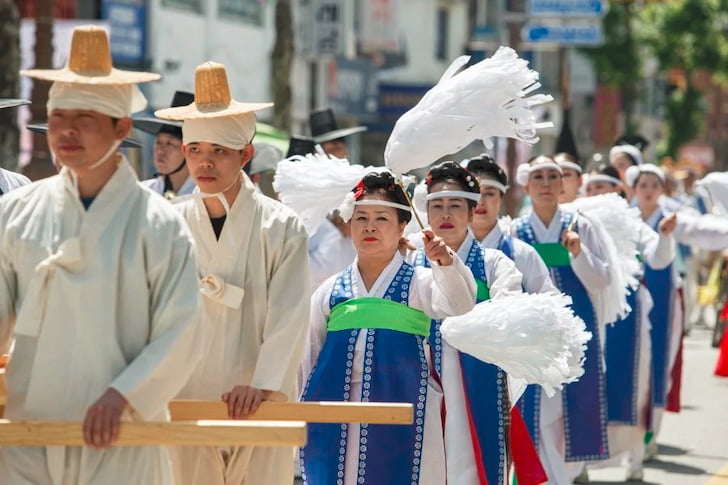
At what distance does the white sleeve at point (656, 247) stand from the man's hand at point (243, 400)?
624cm

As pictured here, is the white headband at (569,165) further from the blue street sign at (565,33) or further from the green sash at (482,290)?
the blue street sign at (565,33)

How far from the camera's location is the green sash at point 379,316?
6570 millimetres

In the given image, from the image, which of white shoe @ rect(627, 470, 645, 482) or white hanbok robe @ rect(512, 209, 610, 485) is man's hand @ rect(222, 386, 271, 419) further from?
white shoe @ rect(627, 470, 645, 482)

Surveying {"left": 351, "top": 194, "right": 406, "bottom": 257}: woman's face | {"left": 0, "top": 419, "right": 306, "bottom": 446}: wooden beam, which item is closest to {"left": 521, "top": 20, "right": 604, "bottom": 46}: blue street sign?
{"left": 351, "top": 194, "right": 406, "bottom": 257}: woman's face

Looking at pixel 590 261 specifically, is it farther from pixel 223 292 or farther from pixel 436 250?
pixel 223 292

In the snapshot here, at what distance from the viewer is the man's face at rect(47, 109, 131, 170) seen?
480 centimetres

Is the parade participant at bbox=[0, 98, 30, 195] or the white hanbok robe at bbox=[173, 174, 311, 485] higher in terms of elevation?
the parade participant at bbox=[0, 98, 30, 195]

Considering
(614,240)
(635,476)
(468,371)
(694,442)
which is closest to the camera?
(468,371)

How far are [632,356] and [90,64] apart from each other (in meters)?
7.08

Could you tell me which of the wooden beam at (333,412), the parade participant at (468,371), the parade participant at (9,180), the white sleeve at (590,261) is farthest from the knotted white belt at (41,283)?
the white sleeve at (590,261)

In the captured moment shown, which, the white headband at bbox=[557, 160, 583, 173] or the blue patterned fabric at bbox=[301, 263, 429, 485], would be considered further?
the white headband at bbox=[557, 160, 583, 173]

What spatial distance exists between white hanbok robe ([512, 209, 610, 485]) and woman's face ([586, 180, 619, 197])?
178 centimetres

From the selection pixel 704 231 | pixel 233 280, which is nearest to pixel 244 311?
pixel 233 280

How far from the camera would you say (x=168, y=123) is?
8.99 meters
